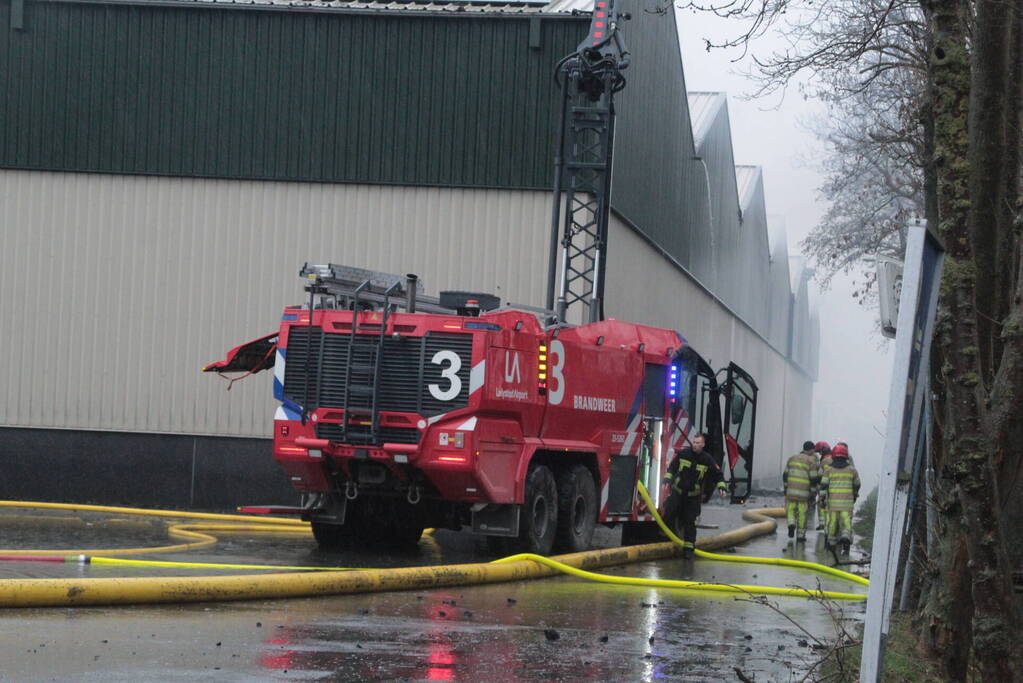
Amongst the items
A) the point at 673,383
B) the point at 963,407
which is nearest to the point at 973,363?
the point at 963,407

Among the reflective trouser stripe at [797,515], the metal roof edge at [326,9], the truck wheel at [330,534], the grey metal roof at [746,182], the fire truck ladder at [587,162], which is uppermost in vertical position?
the grey metal roof at [746,182]

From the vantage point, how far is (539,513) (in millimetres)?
17078

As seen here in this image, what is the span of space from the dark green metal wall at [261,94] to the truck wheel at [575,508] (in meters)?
7.18

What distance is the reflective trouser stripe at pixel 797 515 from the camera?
75.0ft

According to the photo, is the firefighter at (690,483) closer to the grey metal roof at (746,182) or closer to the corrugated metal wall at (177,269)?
the corrugated metal wall at (177,269)

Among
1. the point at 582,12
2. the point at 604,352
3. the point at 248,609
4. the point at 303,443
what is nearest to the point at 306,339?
the point at 303,443

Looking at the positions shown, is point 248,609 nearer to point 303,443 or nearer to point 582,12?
point 303,443

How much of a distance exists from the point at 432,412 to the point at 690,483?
14.6ft

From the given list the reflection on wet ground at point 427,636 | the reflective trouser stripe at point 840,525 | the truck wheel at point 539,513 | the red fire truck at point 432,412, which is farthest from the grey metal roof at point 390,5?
the reflection on wet ground at point 427,636

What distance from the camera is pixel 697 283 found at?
36344 mm

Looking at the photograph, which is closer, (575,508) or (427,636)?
(427,636)

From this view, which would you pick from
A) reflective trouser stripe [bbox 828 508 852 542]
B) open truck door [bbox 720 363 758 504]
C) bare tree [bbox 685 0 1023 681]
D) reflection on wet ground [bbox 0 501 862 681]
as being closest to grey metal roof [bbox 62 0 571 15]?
open truck door [bbox 720 363 758 504]

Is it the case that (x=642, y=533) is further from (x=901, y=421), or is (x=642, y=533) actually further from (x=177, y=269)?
(x=901, y=421)

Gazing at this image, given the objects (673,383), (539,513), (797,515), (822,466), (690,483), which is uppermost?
(673,383)
